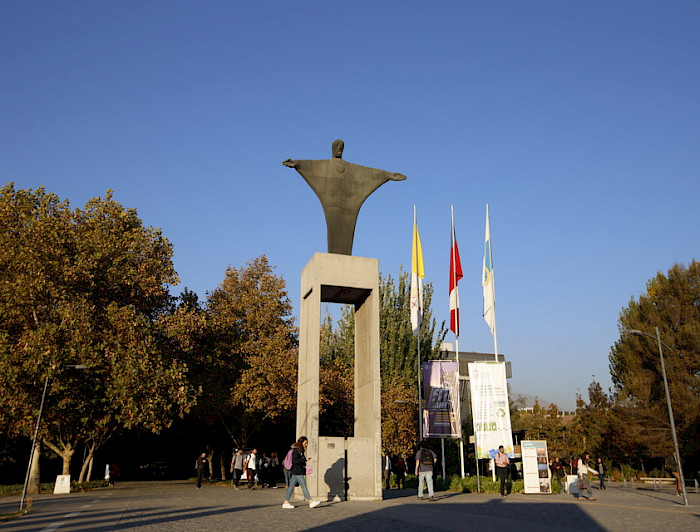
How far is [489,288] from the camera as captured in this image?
91.6 ft

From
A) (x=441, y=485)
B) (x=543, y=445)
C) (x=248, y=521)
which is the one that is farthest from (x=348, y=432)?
(x=248, y=521)

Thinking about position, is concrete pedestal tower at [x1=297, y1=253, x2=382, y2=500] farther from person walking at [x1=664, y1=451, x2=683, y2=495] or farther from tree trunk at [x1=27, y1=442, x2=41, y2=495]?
tree trunk at [x1=27, y1=442, x2=41, y2=495]

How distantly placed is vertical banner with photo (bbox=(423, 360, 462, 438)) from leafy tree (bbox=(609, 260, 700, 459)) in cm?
1920

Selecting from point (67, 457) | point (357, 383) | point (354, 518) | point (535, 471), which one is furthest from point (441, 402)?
point (67, 457)

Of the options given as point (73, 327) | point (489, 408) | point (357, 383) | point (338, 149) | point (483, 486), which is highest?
point (338, 149)

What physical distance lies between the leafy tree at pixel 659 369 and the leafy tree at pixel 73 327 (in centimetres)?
3068

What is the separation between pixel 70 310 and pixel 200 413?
47.9 ft

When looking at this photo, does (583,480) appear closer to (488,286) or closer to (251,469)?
(488,286)

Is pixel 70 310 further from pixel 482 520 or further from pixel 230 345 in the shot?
pixel 482 520

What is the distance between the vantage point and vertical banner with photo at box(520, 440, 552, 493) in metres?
22.2

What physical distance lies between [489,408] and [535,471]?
313 cm

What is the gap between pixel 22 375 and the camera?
24797 mm

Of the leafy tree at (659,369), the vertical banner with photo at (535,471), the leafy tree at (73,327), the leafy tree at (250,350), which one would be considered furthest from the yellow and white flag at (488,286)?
the leafy tree at (659,369)

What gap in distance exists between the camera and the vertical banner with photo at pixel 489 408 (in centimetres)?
2431
